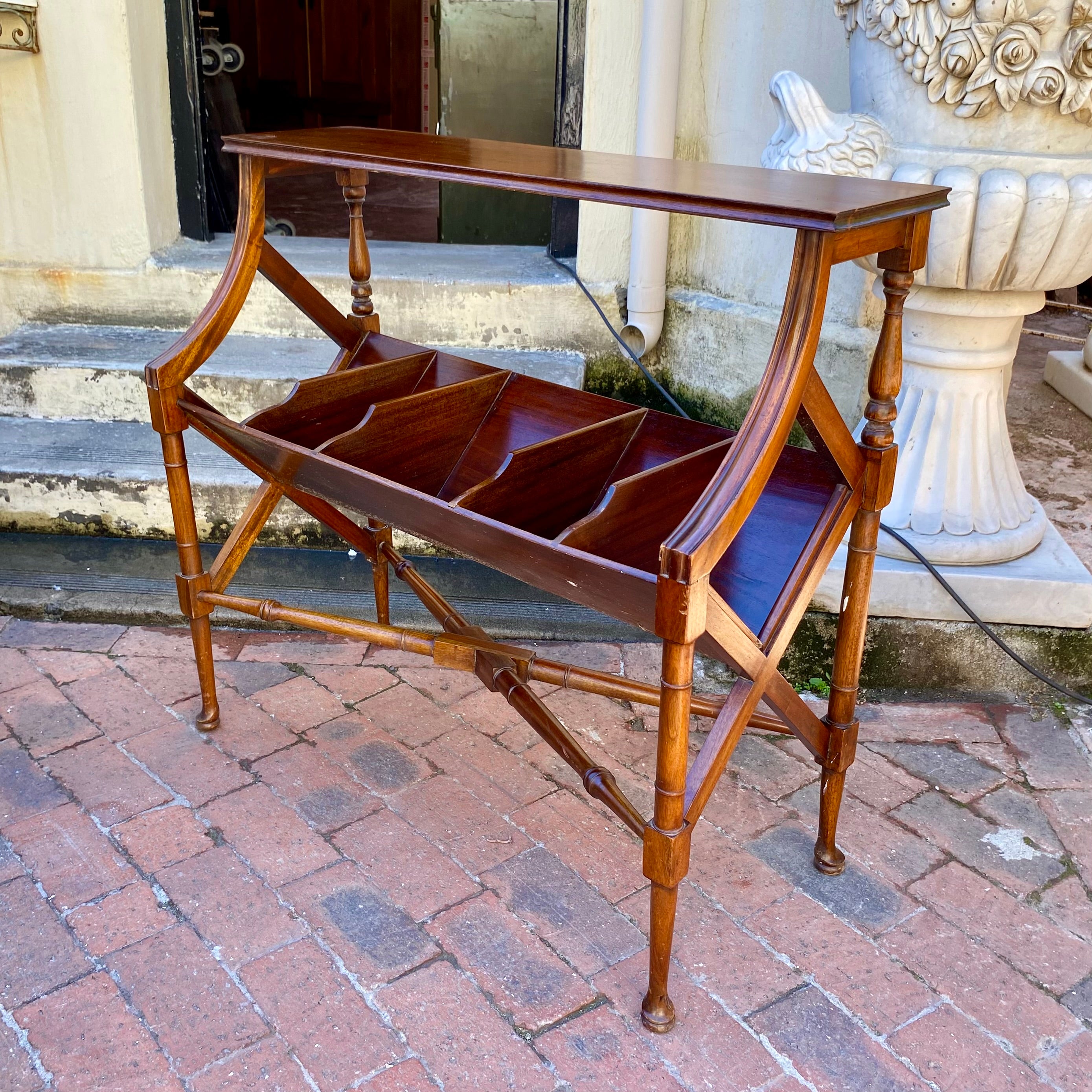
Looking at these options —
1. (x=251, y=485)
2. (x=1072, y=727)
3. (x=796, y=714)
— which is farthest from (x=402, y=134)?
(x=1072, y=727)

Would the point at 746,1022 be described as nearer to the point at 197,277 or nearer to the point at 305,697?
the point at 305,697

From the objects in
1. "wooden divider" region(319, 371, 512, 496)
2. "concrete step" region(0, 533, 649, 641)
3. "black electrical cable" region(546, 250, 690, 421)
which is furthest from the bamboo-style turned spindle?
"black electrical cable" region(546, 250, 690, 421)

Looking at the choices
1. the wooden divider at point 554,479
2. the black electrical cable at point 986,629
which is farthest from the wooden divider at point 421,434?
the black electrical cable at point 986,629

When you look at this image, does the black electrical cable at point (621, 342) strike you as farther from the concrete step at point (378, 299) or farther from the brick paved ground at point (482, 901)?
the brick paved ground at point (482, 901)

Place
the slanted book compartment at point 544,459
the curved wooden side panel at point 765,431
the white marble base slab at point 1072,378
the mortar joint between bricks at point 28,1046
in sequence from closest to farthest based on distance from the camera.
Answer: the curved wooden side panel at point 765,431
the mortar joint between bricks at point 28,1046
the slanted book compartment at point 544,459
the white marble base slab at point 1072,378

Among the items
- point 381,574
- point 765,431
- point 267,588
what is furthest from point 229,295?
point 765,431

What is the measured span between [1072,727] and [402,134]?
2151mm

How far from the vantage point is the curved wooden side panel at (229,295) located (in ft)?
7.27

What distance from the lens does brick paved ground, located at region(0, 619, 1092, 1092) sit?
5.90 feet

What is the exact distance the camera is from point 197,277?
3922 mm

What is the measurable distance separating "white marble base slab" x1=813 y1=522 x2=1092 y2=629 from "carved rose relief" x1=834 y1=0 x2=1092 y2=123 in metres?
1.09

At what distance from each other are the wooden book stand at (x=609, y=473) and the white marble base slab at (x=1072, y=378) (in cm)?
300

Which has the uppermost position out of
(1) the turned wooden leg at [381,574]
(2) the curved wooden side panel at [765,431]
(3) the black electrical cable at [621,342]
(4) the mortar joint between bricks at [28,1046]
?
(2) the curved wooden side panel at [765,431]

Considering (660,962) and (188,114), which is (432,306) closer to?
(188,114)
